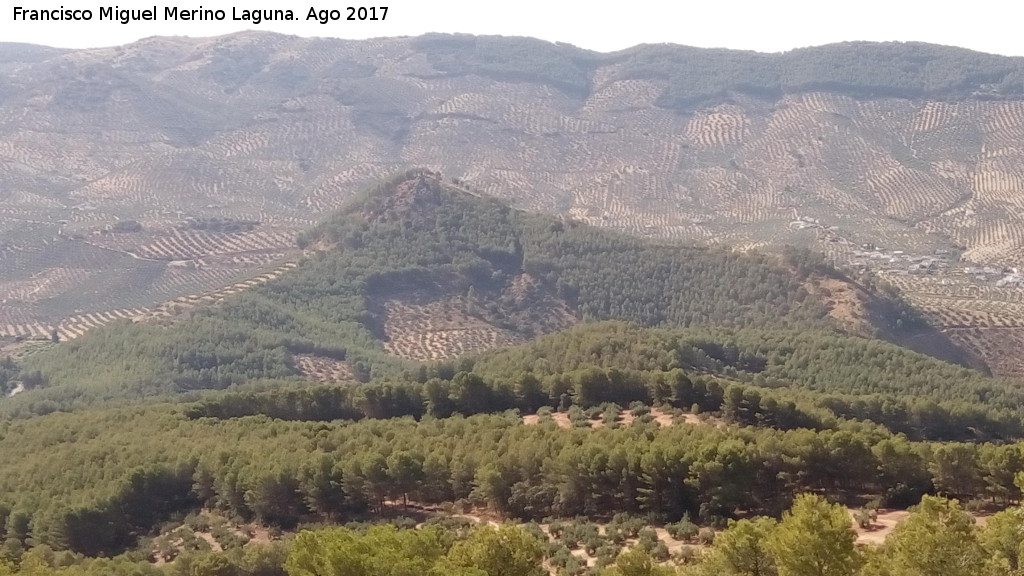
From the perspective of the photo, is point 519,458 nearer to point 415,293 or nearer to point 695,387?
point 695,387

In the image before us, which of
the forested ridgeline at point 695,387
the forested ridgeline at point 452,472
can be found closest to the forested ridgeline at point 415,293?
the forested ridgeline at point 695,387

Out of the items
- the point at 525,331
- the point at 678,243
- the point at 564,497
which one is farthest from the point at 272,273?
the point at 564,497

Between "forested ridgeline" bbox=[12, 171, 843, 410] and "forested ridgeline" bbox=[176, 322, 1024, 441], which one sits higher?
"forested ridgeline" bbox=[176, 322, 1024, 441]

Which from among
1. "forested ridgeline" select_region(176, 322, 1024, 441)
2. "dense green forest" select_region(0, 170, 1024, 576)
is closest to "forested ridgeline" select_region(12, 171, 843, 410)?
"dense green forest" select_region(0, 170, 1024, 576)

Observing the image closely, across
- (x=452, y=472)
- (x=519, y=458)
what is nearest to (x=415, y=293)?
(x=452, y=472)

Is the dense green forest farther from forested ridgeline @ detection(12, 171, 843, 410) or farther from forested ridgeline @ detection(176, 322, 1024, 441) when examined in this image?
forested ridgeline @ detection(12, 171, 843, 410)

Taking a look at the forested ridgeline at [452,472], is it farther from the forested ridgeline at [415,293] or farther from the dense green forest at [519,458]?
the forested ridgeline at [415,293]

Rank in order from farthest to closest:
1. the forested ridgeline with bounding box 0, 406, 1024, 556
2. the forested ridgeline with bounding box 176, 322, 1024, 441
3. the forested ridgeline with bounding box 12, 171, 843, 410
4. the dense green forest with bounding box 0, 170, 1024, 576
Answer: the forested ridgeline with bounding box 12, 171, 843, 410
the forested ridgeline with bounding box 176, 322, 1024, 441
the forested ridgeline with bounding box 0, 406, 1024, 556
the dense green forest with bounding box 0, 170, 1024, 576

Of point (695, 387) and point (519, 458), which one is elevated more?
point (695, 387)
